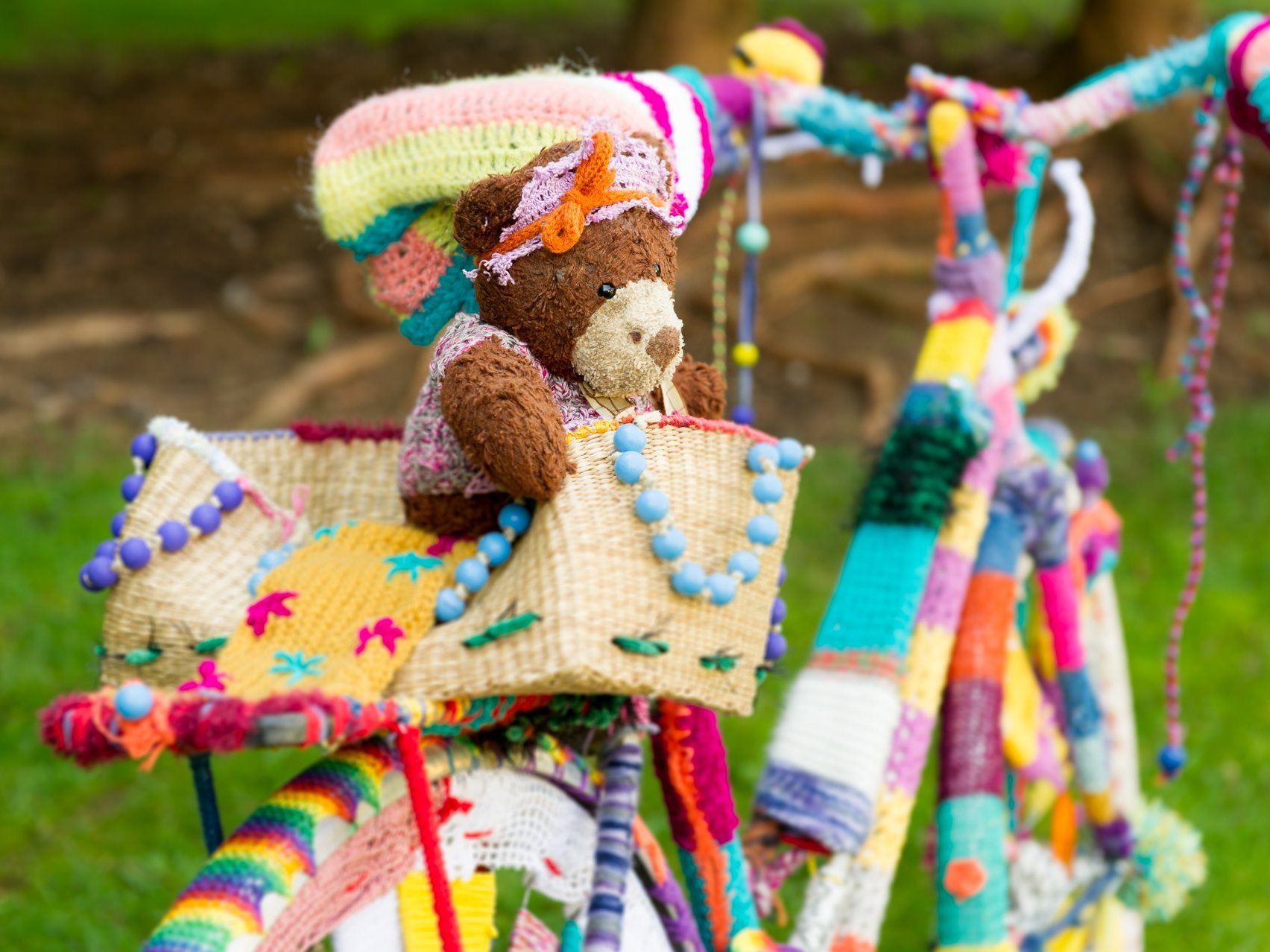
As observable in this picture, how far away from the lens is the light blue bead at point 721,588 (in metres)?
1.28

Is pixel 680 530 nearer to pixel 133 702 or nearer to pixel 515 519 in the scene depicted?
pixel 515 519

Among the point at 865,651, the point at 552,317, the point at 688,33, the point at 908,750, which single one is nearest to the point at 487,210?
the point at 552,317

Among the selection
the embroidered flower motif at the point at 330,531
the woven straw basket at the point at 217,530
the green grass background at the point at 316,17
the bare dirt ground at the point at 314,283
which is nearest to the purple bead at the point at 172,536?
the woven straw basket at the point at 217,530

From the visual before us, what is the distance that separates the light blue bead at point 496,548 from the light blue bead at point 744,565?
204 mm

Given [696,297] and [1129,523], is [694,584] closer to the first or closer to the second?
[1129,523]

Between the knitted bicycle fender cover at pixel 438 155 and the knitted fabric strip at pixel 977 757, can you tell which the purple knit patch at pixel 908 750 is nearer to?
the knitted fabric strip at pixel 977 757

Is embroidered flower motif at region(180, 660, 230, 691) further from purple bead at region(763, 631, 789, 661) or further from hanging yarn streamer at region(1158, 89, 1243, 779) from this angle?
hanging yarn streamer at region(1158, 89, 1243, 779)

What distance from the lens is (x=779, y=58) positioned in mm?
2035

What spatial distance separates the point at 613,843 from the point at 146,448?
2.01 feet

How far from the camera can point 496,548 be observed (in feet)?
4.37

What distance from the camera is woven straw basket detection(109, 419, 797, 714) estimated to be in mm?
1207

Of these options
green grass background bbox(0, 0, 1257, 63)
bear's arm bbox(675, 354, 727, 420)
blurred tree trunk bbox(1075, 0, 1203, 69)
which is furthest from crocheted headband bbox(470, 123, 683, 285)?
green grass background bbox(0, 0, 1257, 63)

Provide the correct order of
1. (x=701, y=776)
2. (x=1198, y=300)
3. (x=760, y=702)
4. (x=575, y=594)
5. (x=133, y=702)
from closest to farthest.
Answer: (x=133, y=702) → (x=575, y=594) → (x=701, y=776) → (x=1198, y=300) → (x=760, y=702)

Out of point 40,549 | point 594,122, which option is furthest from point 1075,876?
point 40,549
